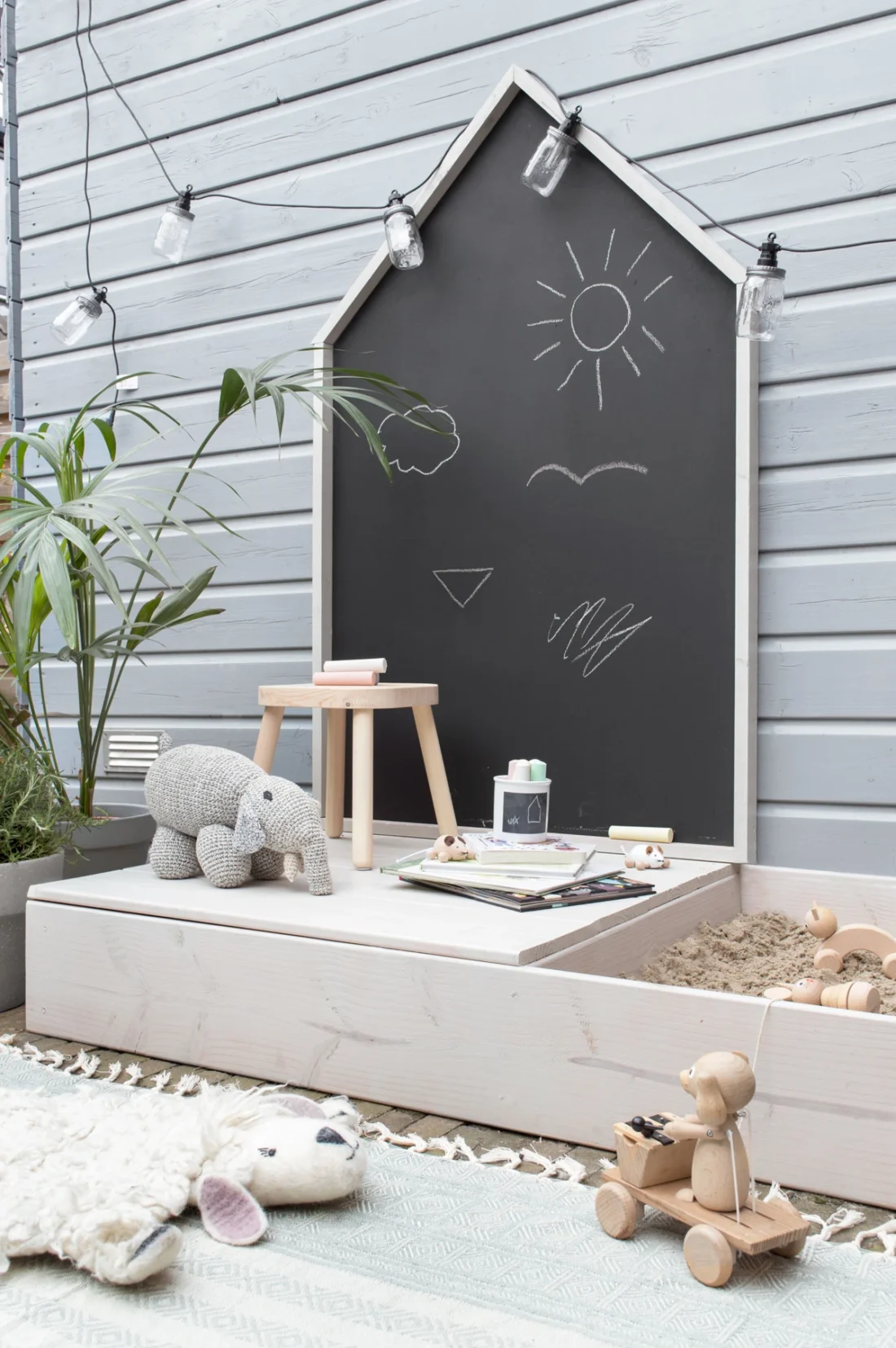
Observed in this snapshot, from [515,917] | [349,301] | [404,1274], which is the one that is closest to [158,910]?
[515,917]

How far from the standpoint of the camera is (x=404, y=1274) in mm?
942

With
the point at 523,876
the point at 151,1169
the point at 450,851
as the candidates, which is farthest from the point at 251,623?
the point at 151,1169

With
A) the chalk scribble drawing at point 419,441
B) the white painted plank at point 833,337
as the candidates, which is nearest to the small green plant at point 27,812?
the chalk scribble drawing at point 419,441

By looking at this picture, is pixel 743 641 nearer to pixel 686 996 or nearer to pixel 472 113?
pixel 686 996

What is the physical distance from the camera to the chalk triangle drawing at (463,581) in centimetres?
212

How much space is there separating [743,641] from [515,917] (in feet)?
2.20

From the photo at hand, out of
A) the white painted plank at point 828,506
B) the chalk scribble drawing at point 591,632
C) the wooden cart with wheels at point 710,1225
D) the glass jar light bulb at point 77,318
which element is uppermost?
the glass jar light bulb at point 77,318

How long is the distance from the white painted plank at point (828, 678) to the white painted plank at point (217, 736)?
988mm

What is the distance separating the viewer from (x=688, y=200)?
197 cm

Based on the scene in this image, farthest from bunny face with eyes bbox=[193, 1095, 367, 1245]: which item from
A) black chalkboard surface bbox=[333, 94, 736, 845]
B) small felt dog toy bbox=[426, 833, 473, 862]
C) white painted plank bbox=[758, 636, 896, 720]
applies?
white painted plank bbox=[758, 636, 896, 720]

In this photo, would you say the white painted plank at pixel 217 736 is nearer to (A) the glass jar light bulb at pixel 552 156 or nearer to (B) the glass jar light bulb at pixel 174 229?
(B) the glass jar light bulb at pixel 174 229

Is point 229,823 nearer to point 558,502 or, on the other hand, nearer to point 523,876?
point 523,876

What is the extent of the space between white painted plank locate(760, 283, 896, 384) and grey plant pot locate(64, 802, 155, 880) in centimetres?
144

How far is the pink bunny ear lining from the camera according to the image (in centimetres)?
100
